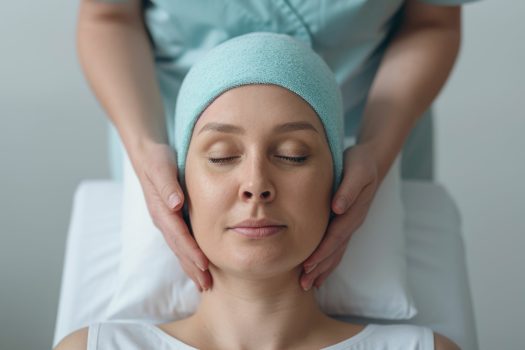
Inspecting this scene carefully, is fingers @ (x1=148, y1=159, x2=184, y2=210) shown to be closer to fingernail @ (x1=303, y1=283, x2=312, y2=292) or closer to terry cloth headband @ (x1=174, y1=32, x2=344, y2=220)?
terry cloth headband @ (x1=174, y1=32, x2=344, y2=220)

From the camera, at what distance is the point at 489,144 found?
3.00 metres

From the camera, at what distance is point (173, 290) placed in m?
1.78

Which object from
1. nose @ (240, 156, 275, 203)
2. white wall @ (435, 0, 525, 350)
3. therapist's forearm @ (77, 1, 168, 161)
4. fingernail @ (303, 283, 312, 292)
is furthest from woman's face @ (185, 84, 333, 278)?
white wall @ (435, 0, 525, 350)

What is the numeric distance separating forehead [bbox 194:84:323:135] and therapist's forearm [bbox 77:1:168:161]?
236mm

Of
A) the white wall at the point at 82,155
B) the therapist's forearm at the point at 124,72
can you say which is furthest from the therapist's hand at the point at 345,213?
the white wall at the point at 82,155

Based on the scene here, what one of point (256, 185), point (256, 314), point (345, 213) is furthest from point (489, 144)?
point (256, 185)

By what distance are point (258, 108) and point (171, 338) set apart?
0.43m

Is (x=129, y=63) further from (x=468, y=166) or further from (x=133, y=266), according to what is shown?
(x=468, y=166)

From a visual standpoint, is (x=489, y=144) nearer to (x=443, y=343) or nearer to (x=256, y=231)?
(x=443, y=343)

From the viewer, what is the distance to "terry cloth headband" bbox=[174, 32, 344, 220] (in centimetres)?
153

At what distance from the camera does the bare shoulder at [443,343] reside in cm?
164

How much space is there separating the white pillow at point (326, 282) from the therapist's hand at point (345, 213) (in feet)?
0.32

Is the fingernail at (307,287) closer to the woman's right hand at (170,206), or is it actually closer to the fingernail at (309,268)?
the fingernail at (309,268)

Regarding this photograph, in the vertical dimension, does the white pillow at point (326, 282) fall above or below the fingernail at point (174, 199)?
below
